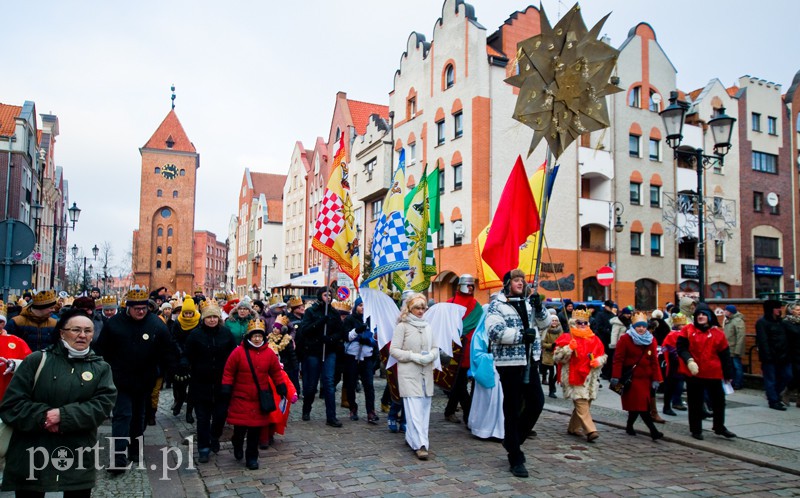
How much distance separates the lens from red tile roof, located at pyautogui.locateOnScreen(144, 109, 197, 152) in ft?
303

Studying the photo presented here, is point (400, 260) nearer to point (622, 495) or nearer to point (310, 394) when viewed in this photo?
point (310, 394)

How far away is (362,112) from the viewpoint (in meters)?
49.4

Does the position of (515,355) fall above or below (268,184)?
below

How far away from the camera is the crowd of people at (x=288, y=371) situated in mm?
4145

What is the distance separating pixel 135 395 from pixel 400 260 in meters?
4.88

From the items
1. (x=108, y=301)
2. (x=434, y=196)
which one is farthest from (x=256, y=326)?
(x=434, y=196)

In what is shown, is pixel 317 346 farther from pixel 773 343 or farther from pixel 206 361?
pixel 773 343

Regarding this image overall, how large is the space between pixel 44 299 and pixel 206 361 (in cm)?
245

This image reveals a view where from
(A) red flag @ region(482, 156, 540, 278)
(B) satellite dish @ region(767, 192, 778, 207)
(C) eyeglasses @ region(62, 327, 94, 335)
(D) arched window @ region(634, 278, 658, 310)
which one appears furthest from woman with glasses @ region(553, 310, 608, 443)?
(B) satellite dish @ region(767, 192, 778, 207)

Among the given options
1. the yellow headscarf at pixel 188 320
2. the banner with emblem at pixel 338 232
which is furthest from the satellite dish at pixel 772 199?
the yellow headscarf at pixel 188 320

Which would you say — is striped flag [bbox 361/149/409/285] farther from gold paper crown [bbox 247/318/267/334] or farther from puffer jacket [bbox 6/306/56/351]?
puffer jacket [bbox 6/306/56/351]

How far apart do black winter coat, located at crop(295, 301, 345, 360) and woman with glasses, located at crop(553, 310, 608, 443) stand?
11.2 feet

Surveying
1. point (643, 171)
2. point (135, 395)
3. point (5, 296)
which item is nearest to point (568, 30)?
point (135, 395)

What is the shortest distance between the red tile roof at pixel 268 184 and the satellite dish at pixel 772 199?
218 feet
